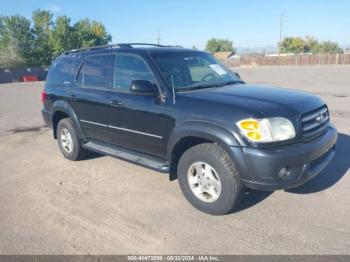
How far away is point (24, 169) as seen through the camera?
6.04m

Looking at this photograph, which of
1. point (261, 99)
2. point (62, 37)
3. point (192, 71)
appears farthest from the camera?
point (62, 37)

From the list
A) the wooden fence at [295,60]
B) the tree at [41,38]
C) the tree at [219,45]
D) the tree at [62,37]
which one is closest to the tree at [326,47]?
the tree at [219,45]

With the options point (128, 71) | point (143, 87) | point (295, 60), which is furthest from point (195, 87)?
point (295, 60)

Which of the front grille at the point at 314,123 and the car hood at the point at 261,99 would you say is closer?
the car hood at the point at 261,99

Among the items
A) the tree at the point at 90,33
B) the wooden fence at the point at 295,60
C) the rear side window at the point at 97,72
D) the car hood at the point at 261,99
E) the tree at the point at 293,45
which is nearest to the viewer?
the car hood at the point at 261,99

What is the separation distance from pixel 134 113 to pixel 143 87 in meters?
0.53

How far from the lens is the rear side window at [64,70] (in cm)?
594

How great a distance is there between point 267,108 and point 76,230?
2.45 meters

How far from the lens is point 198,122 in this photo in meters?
3.86

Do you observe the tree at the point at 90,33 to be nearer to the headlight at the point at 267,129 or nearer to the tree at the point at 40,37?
the tree at the point at 40,37

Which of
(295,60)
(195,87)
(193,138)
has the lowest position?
(193,138)

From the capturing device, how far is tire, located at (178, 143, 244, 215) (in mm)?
3715

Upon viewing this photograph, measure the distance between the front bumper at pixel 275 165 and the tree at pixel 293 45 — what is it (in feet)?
325

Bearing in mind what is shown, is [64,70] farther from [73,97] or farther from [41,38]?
[41,38]
